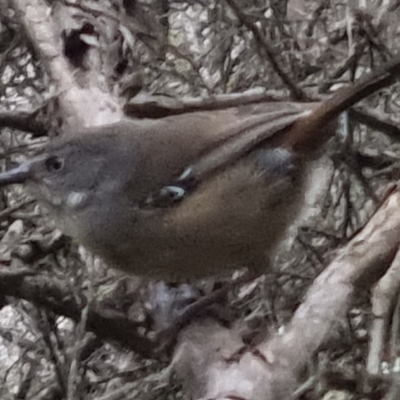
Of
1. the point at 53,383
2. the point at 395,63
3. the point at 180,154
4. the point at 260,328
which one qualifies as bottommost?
the point at 53,383

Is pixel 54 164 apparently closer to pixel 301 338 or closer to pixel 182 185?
pixel 182 185

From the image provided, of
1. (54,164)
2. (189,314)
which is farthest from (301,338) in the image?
(54,164)

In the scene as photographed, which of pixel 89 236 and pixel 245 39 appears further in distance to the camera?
pixel 245 39

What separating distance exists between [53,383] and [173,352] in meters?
0.18

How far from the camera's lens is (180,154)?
120 centimetres

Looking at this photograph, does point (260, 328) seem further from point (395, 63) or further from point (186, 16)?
point (186, 16)

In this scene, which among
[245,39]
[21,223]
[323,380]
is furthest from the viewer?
[245,39]

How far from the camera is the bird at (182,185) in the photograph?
1165 millimetres

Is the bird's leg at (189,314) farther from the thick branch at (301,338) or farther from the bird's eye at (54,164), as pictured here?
the bird's eye at (54,164)

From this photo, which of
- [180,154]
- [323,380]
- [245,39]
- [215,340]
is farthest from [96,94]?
[323,380]

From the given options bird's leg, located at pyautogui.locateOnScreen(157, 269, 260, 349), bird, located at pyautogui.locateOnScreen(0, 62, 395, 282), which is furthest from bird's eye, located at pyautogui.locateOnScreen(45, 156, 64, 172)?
bird's leg, located at pyautogui.locateOnScreen(157, 269, 260, 349)

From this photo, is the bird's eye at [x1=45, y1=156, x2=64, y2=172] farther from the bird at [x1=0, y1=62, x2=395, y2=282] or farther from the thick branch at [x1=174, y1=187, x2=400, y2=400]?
the thick branch at [x1=174, y1=187, x2=400, y2=400]

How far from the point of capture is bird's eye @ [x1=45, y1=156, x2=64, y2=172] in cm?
119

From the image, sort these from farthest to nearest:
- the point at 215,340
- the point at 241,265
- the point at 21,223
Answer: the point at 21,223 → the point at 241,265 → the point at 215,340
